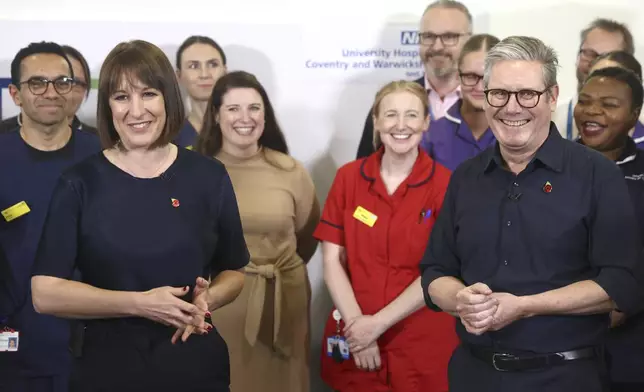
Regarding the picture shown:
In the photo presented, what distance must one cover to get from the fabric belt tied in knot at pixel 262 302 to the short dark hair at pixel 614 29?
6.30ft

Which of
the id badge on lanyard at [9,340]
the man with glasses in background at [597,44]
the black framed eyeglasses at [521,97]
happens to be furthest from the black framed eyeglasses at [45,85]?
the man with glasses in background at [597,44]

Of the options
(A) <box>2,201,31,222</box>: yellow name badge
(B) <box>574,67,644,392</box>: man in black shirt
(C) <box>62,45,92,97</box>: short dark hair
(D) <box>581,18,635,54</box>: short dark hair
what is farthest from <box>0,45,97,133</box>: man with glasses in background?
(D) <box>581,18,635,54</box>: short dark hair

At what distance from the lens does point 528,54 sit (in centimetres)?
222

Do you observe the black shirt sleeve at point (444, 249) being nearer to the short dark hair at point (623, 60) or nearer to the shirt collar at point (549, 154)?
the shirt collar at point (549, 154)

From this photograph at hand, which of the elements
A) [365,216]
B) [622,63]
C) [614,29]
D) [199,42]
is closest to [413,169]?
[365,216]

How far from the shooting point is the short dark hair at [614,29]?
4.07 metres

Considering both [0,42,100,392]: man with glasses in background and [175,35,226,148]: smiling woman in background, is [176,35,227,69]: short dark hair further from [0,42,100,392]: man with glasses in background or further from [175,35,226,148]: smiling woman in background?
[0,42,100,392]: man with glasses in background

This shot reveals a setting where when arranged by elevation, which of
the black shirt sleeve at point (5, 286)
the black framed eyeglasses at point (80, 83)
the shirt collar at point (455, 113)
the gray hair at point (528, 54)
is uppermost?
the gray hair at point (528, 54)

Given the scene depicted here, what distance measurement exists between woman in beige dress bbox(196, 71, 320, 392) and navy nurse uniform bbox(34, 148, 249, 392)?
3.80 ft

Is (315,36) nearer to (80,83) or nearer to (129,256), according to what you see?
(80,83)

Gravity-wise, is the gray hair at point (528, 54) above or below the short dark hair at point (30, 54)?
above

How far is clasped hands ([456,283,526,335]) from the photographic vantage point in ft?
6.93

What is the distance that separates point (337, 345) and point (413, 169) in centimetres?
74

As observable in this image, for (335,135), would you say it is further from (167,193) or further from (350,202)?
(167,193)
